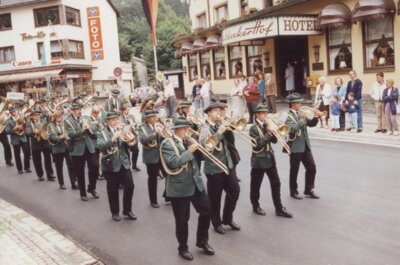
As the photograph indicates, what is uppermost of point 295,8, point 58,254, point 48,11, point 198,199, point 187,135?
point 48,11

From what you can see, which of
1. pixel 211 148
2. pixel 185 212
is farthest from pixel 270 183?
pixel 185 212

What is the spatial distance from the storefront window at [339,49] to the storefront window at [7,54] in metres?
34.8

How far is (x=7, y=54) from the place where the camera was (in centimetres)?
4653

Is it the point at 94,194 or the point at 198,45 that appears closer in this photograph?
the point at 94,194

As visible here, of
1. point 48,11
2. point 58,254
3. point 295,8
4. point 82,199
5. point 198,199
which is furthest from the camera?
point 48,11

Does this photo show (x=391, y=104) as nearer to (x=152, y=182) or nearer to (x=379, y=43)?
(x=379, y=43)

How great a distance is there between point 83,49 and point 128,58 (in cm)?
1626

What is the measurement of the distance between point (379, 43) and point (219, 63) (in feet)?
41.8

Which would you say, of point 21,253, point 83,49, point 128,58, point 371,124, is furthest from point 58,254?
point 128,58

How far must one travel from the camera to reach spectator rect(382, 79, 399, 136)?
14008 millimetres

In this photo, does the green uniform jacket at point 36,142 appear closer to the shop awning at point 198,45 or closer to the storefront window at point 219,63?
the shop awning at point 198,45

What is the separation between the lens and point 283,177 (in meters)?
10.5

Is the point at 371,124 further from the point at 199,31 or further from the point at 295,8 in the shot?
the point at 199,31

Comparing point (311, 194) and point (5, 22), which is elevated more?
point (5, 22)
